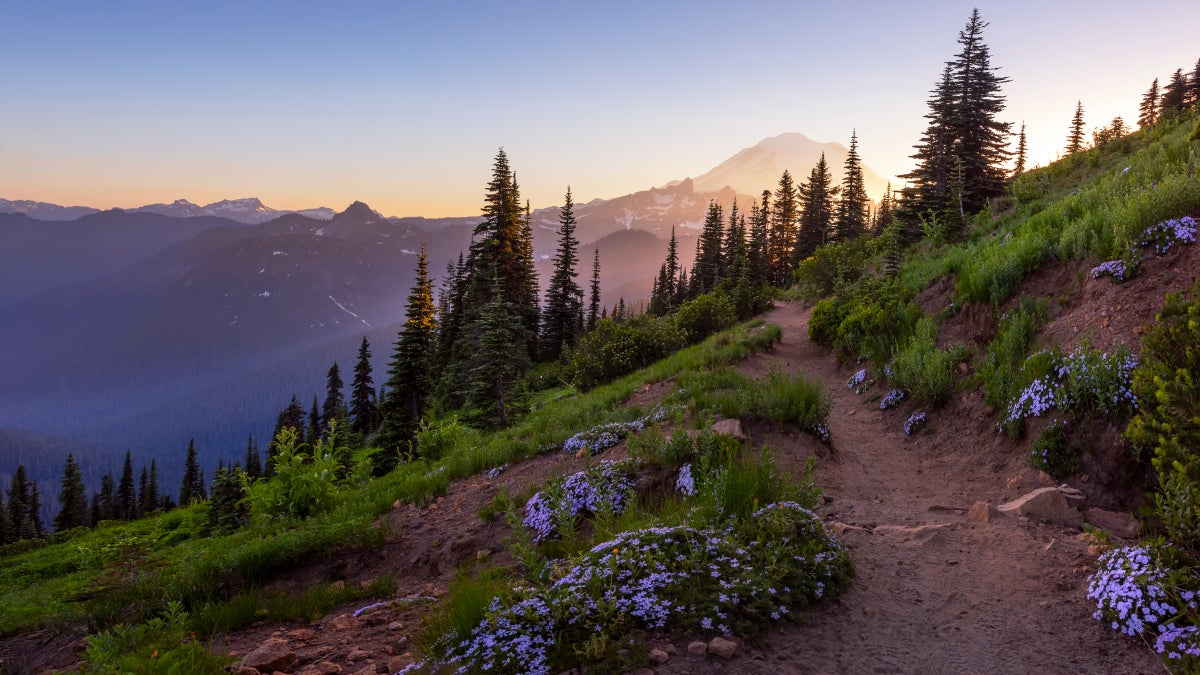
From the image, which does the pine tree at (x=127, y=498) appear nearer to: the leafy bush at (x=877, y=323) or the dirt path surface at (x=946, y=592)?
the leafy bush at (x=877, y=323)

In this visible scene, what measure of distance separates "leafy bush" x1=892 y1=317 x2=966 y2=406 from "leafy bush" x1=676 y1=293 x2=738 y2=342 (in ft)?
40.1

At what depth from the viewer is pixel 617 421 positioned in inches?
416

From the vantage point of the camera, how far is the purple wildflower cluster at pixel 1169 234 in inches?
296

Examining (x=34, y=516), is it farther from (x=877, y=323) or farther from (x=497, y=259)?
(x=877, y=323)

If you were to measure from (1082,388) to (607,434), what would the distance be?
21.4ft

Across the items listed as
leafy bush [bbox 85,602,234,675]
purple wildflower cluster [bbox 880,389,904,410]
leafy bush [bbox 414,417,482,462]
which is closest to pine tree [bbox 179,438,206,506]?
leafy bush [bbox 414,417,482,462]

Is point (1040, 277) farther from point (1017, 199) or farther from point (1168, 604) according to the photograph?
point (1017, 199)

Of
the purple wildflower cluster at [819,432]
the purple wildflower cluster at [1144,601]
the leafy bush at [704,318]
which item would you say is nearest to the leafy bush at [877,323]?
the purple wildflower cluster at [819,432]

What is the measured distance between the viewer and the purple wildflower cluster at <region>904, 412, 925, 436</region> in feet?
31.5

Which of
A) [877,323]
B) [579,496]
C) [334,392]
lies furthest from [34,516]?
[877,323]

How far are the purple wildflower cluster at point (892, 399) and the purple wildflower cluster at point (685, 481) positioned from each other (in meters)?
6.40

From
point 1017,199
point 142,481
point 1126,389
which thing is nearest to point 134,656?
point 1126,389

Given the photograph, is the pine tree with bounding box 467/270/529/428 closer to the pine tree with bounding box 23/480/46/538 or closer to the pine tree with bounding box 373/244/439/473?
the pine tree with bounding box 373/244/439/473

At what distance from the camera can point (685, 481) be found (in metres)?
6.35
